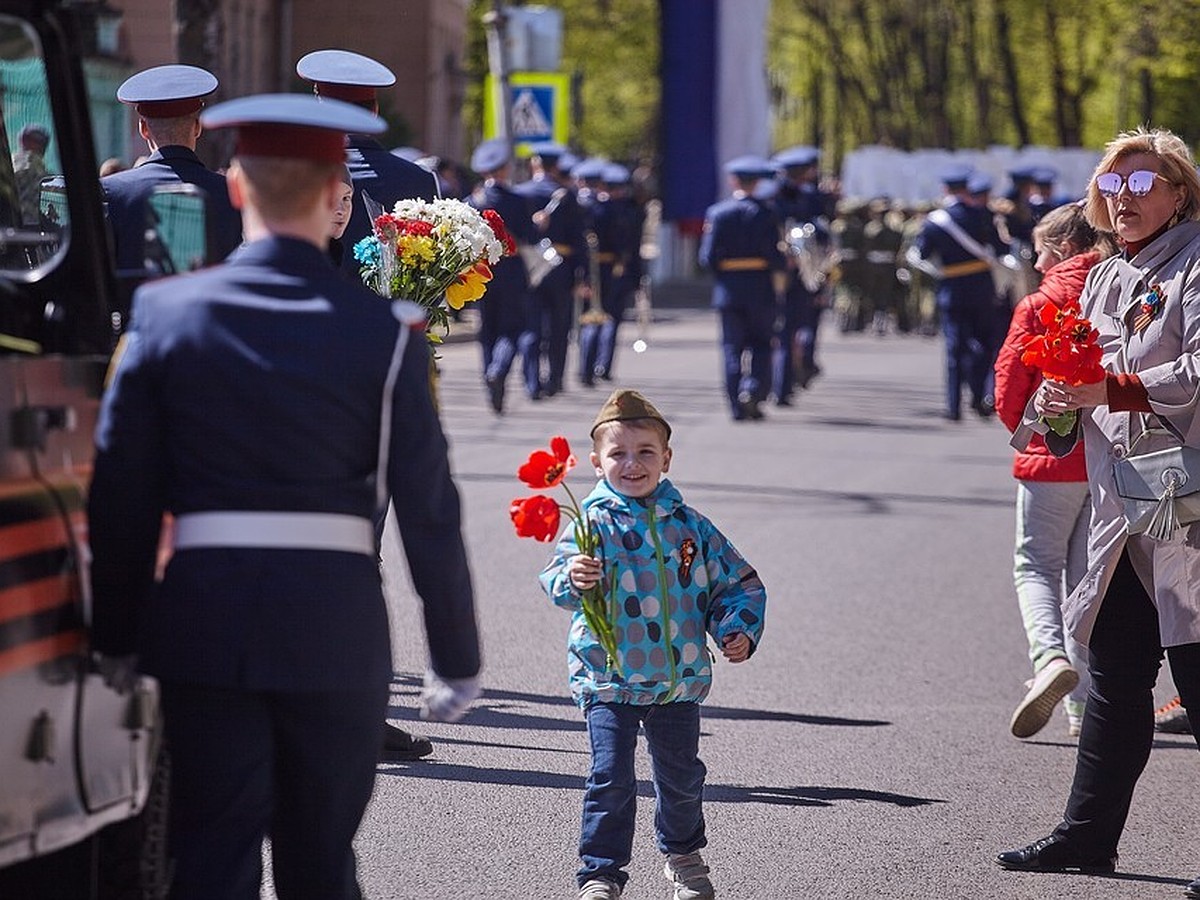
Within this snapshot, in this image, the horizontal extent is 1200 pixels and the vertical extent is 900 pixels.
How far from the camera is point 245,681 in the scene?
3.73 meters

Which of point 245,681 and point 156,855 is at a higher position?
point 245,681

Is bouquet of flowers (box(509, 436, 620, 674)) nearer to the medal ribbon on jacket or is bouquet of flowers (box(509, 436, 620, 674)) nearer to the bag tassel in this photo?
the bag tassel

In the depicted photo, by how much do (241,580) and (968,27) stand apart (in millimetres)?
54555

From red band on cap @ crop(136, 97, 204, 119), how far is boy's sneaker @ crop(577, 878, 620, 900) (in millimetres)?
2884

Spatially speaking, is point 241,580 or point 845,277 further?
point 845,277

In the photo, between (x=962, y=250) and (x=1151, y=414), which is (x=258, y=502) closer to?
(x=1151, y=414)

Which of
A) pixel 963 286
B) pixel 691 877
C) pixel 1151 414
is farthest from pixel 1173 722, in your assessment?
pixel 963 286

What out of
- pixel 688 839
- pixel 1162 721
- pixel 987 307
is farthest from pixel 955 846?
pixel 987 307

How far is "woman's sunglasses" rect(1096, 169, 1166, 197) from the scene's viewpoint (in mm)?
5812

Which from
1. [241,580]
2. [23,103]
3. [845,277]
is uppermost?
[23,103]

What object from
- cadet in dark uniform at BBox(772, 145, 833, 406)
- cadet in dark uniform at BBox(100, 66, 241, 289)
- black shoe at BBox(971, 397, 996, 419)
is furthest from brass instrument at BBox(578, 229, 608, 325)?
cadet in dark uniform at BBox(100, 66, 241, 289)

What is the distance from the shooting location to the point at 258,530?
3.74 m

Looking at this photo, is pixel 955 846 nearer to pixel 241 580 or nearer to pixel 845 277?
pixel 241 580

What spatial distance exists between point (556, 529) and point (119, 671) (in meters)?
1.68
